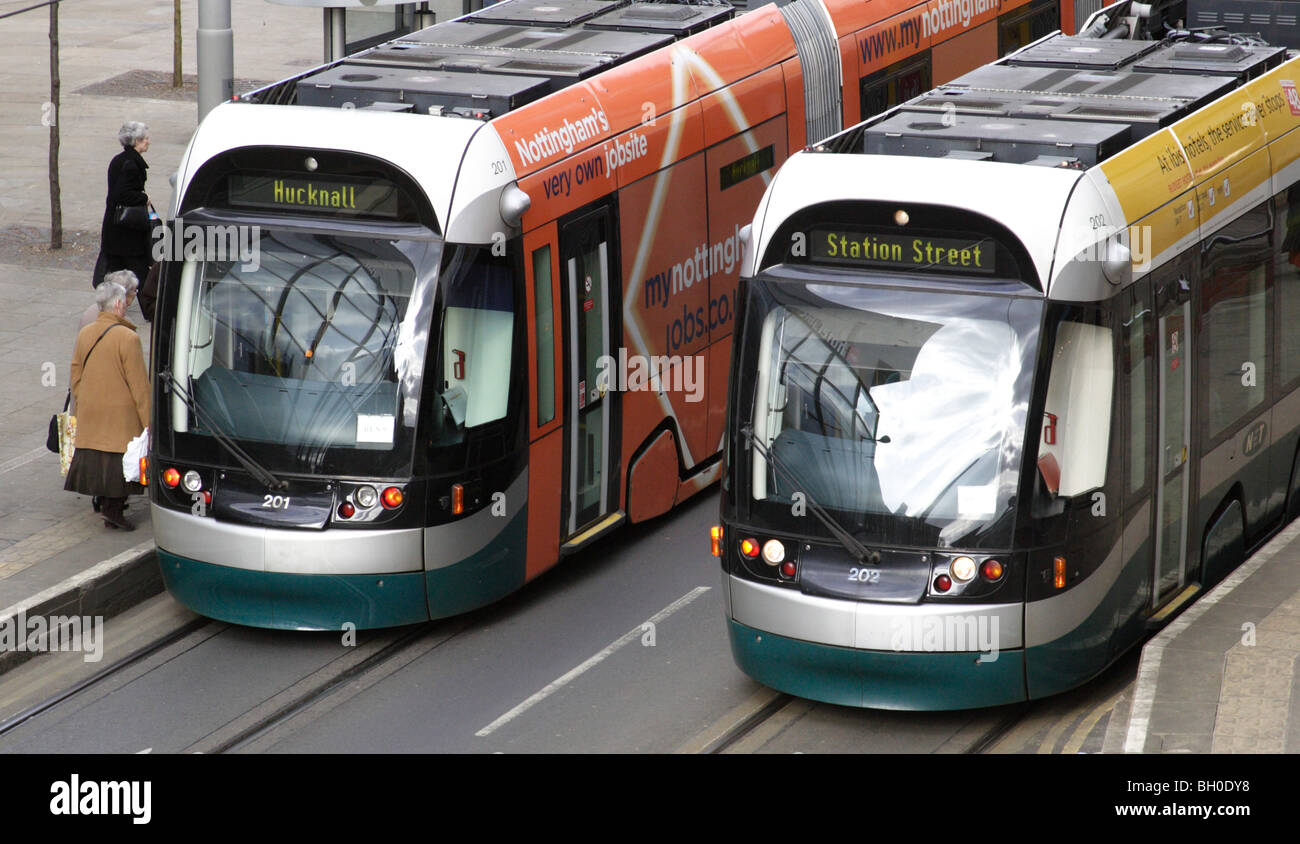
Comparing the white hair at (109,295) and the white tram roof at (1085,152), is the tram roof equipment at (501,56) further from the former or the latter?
the white tram roof at (1085,152)

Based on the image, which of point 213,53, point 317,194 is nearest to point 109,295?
point 317,194

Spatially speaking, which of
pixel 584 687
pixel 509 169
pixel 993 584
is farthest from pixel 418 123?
pixel 993 584

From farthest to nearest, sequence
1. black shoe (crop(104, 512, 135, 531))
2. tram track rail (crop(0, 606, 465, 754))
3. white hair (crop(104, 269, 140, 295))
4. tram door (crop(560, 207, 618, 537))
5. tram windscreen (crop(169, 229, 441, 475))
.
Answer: black shoe (crop(104, 512, 135, 531))
white hair (crop(104, 269, 140, 295))
tram door (crop(560, 207, 618, 537))
tram windscreen (crop(169, 229, 441, 475))
tram track rail (crop(0, 606, 465, 754))

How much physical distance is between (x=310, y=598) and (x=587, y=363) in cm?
225

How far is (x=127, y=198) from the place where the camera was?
15.7 m

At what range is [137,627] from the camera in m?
11.6

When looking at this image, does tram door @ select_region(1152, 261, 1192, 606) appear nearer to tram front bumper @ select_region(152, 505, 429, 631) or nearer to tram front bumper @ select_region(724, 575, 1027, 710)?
tram front bumper @ select_region(724, 575, 1027, 710)

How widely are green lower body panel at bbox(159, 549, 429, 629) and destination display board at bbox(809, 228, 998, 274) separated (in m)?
3.02

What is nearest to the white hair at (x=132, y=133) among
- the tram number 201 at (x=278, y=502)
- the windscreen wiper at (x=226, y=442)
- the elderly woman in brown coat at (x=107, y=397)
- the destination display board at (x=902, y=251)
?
the elderly woman in brown coat at (x=107, y=397)

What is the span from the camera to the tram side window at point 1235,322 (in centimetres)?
1080

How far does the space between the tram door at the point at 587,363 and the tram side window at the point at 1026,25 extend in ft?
21.7

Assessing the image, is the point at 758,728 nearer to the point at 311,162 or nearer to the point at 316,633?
the point at 316,633

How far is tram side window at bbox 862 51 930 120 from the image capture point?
15375mm

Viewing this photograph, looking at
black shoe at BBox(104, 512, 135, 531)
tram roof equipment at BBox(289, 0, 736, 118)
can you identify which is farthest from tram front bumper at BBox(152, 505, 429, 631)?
tram roof equipment at BBox(289, 0, 736, 118)
